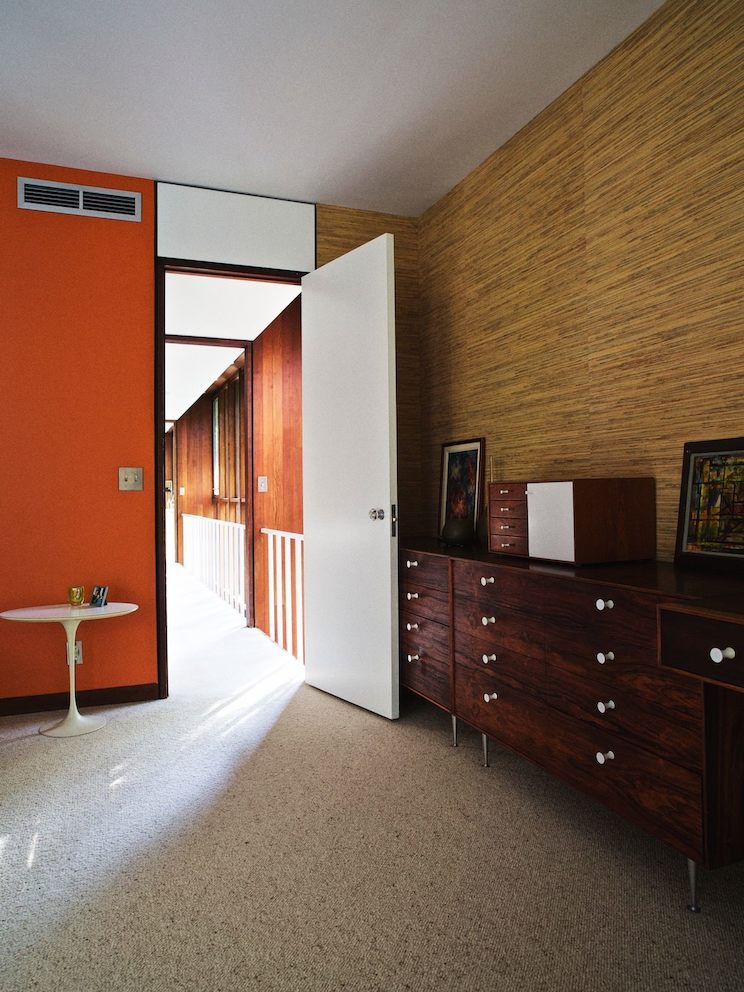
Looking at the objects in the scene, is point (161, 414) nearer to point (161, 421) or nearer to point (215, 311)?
point (161, 421)

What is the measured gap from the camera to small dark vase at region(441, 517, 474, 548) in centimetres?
286

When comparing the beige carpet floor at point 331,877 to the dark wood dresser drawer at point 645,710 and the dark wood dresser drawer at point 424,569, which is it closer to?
the dark wood dresser drawer at point 645,710

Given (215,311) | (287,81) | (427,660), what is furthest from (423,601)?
(215,311)

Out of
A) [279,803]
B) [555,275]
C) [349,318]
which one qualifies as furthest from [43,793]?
[555,275]

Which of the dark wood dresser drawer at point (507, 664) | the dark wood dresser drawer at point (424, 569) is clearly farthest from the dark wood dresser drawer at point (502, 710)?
the dark wood dresser drawer at point (424, 569)

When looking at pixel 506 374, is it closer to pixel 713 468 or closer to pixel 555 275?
pixel 555 275

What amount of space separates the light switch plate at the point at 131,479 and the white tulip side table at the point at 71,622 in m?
0.62

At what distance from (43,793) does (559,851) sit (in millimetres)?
1735

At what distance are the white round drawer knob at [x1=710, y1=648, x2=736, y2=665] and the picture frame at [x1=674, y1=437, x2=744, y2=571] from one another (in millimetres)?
532

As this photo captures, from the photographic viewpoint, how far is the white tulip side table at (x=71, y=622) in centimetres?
285

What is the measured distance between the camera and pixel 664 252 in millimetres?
2143

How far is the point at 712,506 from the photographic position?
1.92 meters

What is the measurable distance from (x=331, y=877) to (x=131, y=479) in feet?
7.29

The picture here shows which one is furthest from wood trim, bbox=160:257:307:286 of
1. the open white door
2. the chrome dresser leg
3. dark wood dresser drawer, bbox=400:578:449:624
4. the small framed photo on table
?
the chrome dresser leg
